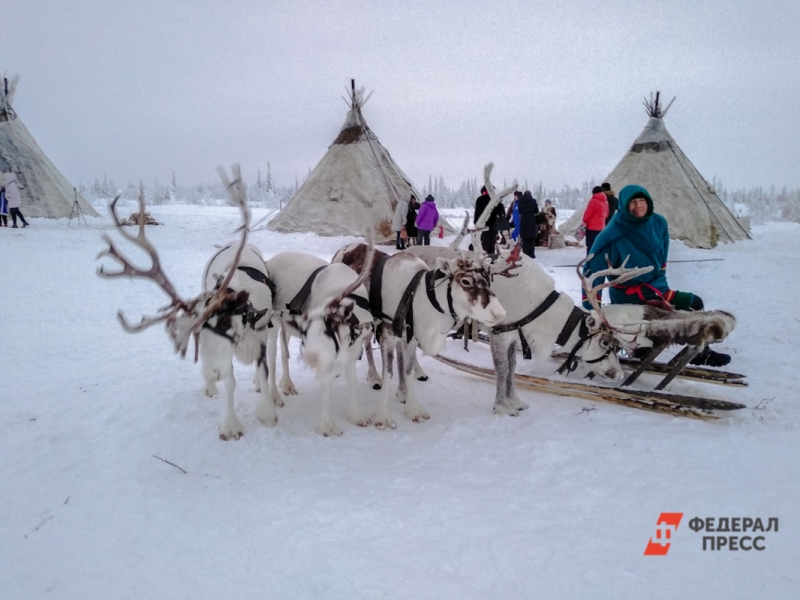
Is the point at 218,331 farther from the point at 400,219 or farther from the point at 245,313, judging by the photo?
the point at 400,219

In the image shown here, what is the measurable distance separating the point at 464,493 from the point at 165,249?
38.9 feet

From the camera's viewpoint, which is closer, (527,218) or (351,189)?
(527,218)

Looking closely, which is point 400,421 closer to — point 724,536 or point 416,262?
point 416,262

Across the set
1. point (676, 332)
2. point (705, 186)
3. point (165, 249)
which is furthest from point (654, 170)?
point (165, 249)

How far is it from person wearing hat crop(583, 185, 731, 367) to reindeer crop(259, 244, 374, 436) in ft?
8.35

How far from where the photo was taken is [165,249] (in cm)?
1251

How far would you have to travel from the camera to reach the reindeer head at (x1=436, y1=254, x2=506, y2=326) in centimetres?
394

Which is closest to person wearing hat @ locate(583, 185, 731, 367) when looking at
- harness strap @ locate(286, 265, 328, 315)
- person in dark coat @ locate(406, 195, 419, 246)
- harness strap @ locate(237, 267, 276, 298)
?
harness strap @ locate(286, 265, 328, 315)

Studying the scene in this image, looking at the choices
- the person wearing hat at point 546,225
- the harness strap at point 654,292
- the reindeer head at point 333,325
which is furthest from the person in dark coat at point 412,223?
the reindeer head at point 333,325

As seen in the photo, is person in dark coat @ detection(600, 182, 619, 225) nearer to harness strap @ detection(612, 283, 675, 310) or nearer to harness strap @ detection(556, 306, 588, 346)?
harness strap @ detection(612, 283, 675, 310)

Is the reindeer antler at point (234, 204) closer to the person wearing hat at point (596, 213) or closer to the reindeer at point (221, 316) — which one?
the reindeer at point (221, 316)

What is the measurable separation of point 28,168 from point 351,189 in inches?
466

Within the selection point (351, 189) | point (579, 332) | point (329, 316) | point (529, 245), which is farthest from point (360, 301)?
point (351, 189)

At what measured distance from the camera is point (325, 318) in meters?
3.81
